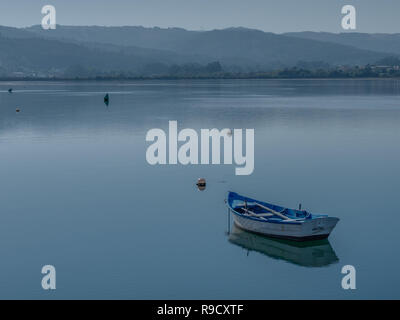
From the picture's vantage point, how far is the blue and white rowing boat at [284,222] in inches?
1172

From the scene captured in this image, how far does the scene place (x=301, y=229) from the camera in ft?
97.8

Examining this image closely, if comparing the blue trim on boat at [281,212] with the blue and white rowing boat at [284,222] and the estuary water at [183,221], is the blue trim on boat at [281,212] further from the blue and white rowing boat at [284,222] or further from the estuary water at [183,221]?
the estuary water at [183,221]

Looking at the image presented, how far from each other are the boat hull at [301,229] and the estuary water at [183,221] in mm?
528

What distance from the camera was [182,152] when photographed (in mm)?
56938

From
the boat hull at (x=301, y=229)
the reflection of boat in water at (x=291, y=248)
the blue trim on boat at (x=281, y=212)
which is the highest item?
the blue trim on boat at (x=281, y=212)

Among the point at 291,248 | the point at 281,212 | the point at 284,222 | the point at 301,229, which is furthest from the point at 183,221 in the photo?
the point at 301,229

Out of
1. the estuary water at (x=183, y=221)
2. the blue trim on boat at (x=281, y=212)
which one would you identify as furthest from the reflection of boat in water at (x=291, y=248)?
the blue trim on boat at (x=281, y=212)

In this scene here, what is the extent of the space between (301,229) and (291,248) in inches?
44.3

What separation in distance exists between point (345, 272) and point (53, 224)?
16.8 meters

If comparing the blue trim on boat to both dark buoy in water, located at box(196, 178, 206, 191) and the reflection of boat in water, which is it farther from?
dark buoy in water, located at box(196, 178, 206, 191)

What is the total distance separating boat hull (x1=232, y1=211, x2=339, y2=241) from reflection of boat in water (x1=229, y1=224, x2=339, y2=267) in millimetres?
295

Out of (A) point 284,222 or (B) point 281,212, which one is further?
(B) point 281,212

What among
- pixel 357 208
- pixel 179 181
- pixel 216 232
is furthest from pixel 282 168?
pixel 216 232

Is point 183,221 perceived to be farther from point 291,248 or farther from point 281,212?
point 291,248
